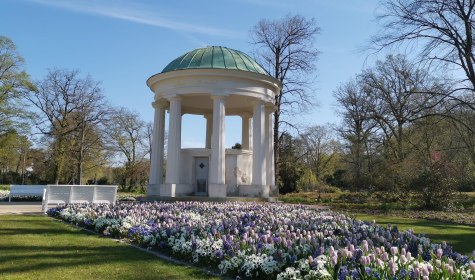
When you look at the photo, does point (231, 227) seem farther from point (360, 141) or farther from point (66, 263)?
point (360, 141)

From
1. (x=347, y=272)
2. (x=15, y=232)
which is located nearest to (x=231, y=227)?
(x=347, y=272)

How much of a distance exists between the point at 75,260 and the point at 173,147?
13.6 m

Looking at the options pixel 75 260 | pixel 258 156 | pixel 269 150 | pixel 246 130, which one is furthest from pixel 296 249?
pixel 246 130

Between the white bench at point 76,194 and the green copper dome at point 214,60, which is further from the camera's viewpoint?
the green copper dome at point 214,60

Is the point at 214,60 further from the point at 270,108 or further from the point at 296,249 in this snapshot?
the point at 296,249

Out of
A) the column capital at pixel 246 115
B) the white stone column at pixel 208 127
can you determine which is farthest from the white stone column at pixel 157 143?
the column capital at pixel 246 115

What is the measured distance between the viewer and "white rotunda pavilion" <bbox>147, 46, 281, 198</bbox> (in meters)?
19.0

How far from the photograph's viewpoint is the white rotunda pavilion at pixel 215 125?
62.2 ft

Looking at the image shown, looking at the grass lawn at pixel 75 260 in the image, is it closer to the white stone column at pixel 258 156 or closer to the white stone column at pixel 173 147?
the white stone column at pixel 173 147

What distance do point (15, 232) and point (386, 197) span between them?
19985 millimetres

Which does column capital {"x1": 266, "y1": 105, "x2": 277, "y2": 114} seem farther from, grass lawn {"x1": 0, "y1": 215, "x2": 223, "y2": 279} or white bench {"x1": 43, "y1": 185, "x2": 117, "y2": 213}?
grass lawn {"x1": 0, "y1": 215, "x2": 223, "y2": 279}

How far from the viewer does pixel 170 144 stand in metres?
19.5

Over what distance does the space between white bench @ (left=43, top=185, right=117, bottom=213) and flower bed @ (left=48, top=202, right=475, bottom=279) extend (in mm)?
5550

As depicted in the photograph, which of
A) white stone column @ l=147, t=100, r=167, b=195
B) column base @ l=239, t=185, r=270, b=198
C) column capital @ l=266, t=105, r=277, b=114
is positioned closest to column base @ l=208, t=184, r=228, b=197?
column base @ l=239, t=185, r=270, b=198
